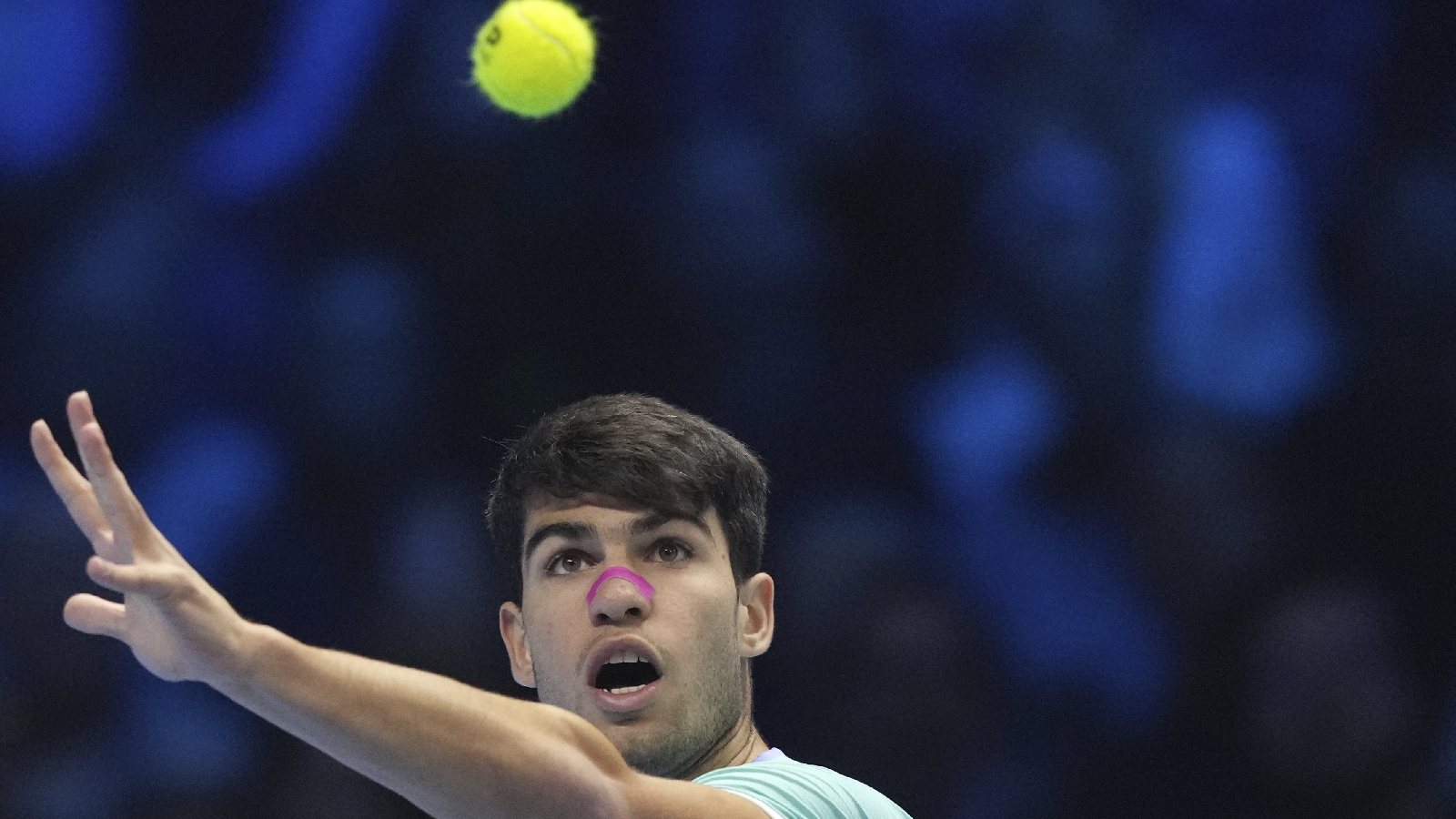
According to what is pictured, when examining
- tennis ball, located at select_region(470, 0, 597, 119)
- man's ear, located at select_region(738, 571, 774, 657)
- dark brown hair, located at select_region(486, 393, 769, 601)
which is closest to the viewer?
dark brown hair, located at select_region(486, 393, 769, 601)

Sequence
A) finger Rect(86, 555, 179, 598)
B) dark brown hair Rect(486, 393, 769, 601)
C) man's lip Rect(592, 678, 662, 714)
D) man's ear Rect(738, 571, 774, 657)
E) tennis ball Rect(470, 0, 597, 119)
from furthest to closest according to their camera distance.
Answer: tennis ball Rect(470, 0, 597, 119)
man's ear Rect(738, 571, 774, 657)
dark brown hair Rect(486, 393, 769, 601)
man's lip Rect(592, 678, 662, 714)
finger Rect(86, 555, 179, 598)

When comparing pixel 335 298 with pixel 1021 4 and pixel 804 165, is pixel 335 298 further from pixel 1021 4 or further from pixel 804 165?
pixel 1021 4

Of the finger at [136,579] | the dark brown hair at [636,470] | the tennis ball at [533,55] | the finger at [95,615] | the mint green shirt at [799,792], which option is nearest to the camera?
the finger at [136,579]

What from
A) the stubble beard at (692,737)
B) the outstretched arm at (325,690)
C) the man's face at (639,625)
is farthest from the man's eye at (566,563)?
the outstretched arm at (325,690)

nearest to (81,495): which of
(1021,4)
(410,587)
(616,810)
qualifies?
(616,810)

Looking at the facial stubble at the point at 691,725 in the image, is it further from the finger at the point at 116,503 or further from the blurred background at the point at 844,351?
the blurred background at the point at 844,351

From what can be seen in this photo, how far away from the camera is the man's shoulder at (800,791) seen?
1777 mm

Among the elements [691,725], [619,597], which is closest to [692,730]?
[691,725]

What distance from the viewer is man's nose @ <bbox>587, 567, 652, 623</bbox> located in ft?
7.06

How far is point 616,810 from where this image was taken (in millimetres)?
1552

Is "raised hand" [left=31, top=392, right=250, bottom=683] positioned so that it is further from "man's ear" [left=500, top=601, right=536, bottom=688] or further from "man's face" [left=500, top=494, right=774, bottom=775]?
"man's ear" [left=500, top=601, right=536, bottom=688]

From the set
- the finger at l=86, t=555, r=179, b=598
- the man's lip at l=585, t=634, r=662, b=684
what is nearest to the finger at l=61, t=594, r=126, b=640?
the finger at l=86, t=555, r=179, b=598

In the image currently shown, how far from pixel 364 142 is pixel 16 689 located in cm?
156

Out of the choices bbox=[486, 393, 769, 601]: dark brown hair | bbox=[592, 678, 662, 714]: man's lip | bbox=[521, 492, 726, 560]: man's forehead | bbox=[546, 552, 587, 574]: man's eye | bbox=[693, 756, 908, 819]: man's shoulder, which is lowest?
bbox=[693, 756, 908, 819]: man's shoulder
